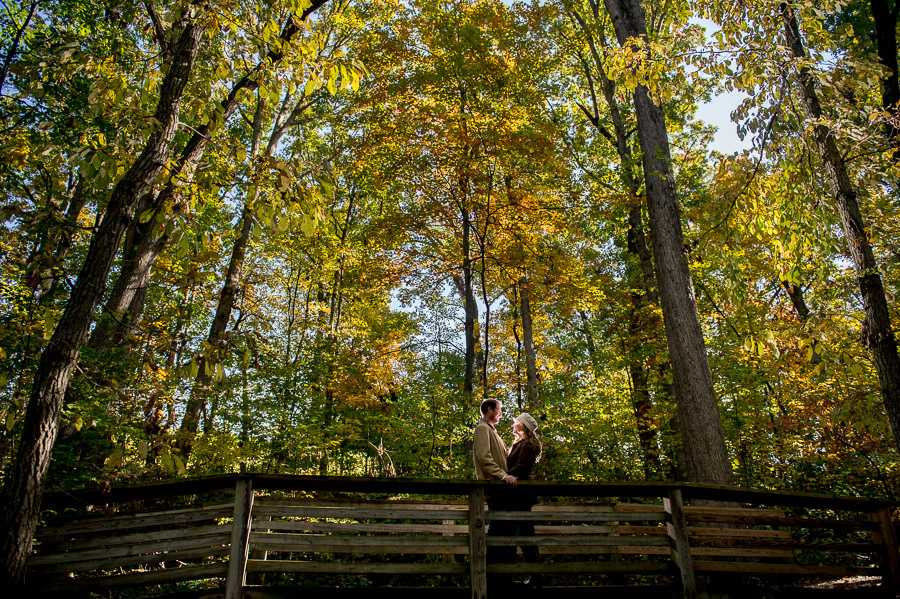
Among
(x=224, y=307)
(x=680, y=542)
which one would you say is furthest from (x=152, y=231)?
(x=224, y=307)

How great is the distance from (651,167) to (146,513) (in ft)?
25.3

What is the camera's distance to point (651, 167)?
787cm

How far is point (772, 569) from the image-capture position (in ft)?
15.5

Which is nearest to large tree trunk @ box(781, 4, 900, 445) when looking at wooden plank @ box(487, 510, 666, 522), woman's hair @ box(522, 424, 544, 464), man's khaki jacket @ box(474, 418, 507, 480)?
wooden plank @ box(487, 510, 666, 522)

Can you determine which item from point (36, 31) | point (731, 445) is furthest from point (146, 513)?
point (731, 445)

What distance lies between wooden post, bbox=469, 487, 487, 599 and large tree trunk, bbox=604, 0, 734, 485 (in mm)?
3414

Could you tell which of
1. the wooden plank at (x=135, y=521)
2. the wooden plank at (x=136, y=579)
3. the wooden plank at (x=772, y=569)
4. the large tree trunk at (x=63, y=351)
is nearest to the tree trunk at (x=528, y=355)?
the wooden plank at (x=772, y=569)

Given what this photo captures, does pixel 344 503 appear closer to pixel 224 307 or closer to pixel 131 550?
pixel 131 550

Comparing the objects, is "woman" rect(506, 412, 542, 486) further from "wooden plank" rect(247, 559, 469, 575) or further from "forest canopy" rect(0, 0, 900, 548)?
"forest canopy" rect(0, 0, 900, 548)

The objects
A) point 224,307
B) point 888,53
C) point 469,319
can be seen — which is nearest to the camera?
point 888,53

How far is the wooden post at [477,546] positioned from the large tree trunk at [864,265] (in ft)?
12.3

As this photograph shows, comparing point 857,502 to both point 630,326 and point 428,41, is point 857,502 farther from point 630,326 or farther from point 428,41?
point 428,41

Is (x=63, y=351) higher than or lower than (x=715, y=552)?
higher

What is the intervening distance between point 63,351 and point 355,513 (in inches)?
96.2
